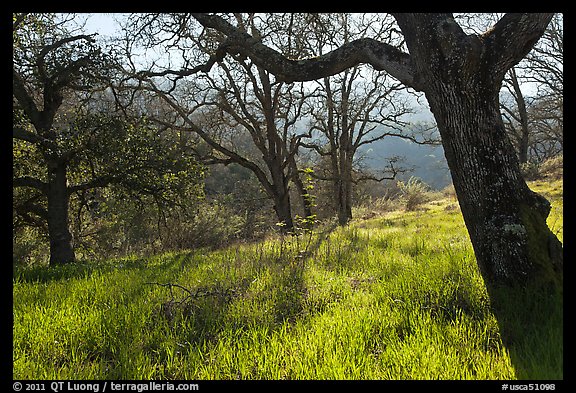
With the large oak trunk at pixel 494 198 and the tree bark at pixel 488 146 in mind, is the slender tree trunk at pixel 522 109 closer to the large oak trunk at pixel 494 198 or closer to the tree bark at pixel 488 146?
the tree bark at pixel 488 146

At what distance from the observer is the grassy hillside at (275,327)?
224 cm

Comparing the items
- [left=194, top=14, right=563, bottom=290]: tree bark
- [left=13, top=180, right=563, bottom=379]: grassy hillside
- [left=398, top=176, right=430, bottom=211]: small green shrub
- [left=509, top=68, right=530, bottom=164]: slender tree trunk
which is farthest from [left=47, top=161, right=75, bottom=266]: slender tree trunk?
[left=509, top=68, right=530, bottom=164]: slender tree trunk

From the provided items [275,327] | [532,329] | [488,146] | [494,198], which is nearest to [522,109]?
[488,146]

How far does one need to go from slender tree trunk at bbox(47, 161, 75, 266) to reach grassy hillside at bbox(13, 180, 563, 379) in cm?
473

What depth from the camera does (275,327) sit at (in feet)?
9.53

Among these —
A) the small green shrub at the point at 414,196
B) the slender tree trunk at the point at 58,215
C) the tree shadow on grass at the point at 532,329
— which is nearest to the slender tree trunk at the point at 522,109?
the small green shrub at the point at 414,196

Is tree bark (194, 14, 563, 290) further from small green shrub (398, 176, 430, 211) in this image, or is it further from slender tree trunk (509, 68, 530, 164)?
slender tree trunk (509, 68, 530, 164)

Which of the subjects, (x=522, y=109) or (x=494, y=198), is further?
(x=522, y=109)

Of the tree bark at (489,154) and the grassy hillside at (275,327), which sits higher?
the tree bark at (489,154)

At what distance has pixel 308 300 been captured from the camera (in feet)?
11.7

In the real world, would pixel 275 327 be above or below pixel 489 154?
below

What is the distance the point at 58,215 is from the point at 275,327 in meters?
8.58

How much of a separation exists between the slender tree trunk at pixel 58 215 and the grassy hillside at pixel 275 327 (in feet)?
15.5

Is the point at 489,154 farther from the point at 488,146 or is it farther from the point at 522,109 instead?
the point at 522,109
